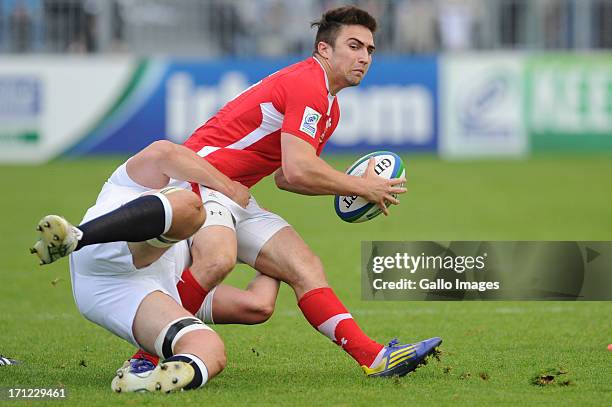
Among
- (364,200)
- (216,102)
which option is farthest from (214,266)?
(216,102)

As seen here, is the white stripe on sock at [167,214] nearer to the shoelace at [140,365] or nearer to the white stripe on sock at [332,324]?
the shoelace at [140,365]

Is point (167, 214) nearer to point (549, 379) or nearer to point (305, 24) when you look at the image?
point (549, 379)

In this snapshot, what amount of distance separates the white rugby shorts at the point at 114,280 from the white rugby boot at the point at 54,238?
416 mm

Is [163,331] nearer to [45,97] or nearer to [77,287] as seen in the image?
[77,287]

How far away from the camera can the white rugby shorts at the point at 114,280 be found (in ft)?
19.7

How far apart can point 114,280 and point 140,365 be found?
479mm

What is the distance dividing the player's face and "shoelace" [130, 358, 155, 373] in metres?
1.93

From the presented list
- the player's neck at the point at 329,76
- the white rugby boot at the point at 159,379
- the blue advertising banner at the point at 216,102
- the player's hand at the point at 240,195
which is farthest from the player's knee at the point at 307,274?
the blue advertising banner at the point at 216,102

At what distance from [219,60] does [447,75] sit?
13.8 ft

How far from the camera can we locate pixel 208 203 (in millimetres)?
6590

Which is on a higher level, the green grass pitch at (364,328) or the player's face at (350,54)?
the player's face at (350,54)

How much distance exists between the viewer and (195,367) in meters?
5.72

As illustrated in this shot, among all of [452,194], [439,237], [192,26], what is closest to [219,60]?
[192,26]

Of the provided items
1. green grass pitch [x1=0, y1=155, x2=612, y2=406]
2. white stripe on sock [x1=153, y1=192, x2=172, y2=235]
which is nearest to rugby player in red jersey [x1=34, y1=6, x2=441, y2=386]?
green grass pitch [x1=0, y1=155, x2=612, y2=406]
